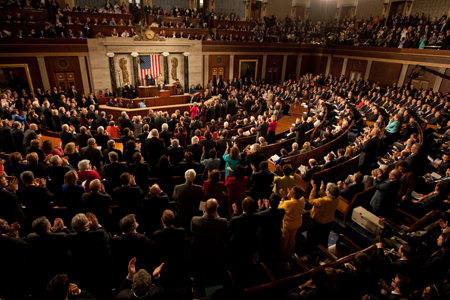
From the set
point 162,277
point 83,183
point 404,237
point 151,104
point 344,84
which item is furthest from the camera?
point 344,84

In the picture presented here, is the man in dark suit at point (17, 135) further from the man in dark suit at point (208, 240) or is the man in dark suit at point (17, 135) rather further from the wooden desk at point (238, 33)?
the wooden desk at point (238, 33)

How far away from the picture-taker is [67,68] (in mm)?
12750

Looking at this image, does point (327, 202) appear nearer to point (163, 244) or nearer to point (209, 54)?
point (163, 244)

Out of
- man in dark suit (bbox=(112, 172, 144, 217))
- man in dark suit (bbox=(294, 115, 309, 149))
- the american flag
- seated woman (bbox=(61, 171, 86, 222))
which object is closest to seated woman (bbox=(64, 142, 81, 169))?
seated woman (bbox=(61, 171, 86, 222))

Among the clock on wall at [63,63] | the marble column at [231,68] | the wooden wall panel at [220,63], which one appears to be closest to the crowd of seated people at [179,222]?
the clock on wall at [63,63]

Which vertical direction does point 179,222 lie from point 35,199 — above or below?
below

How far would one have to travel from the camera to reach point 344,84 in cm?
1566

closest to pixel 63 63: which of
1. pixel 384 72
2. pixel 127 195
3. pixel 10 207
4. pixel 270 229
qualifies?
pixel 10 207

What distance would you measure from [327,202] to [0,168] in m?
5.74

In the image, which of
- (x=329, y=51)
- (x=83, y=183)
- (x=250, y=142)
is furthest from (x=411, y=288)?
(x=329, y=51)

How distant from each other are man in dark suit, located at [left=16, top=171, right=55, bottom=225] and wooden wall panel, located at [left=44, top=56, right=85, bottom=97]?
11422 millimetres

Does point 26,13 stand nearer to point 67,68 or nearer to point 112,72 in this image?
point 67,68

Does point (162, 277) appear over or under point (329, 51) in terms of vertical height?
under

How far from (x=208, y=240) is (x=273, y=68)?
18822mm
